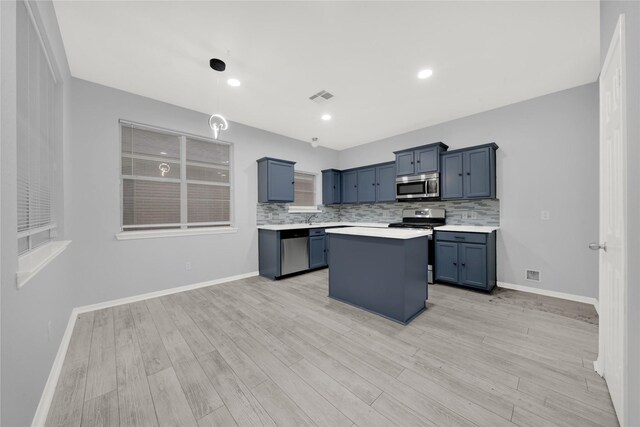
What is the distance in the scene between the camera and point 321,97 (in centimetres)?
333

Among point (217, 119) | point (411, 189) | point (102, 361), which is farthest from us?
point (411, 189)

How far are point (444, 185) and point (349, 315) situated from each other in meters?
2.75

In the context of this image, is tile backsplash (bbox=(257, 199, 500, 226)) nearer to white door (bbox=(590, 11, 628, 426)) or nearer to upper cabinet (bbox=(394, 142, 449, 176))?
upper cabinet (bbox=(394, 142, 449, 176))

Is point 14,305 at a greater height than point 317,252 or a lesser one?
greater

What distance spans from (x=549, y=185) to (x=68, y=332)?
5939 millimetres

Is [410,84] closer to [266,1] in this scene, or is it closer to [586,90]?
[266,1]

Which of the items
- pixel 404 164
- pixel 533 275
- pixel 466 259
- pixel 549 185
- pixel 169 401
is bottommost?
pixel 169 401

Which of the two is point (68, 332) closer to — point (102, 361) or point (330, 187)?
point (102, 361)

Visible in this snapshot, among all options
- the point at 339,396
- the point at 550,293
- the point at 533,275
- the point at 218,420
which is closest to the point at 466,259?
the point at 533,275

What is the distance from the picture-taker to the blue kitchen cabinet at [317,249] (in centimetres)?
458

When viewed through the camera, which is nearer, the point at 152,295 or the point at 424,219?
the point at 152,295

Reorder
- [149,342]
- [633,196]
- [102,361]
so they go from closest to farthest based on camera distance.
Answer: [633,196] < [102,361] < [149,342]

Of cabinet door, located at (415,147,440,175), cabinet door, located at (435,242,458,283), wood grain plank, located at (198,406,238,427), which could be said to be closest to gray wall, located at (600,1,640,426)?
wood grain plank, located at (198,406,238,427)

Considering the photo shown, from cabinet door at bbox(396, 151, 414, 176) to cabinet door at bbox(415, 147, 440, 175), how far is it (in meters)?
0.11
